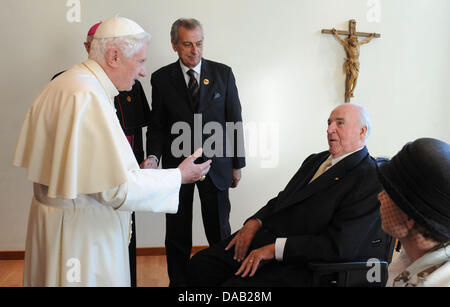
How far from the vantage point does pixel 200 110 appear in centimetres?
336

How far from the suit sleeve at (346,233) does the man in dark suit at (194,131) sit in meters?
1.20

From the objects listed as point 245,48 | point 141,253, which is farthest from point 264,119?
point 141,253

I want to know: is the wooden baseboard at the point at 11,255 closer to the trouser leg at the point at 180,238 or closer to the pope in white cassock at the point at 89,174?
the trouser leg at the point at 180,238

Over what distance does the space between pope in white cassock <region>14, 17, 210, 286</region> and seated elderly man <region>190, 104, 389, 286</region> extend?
2.03 ft

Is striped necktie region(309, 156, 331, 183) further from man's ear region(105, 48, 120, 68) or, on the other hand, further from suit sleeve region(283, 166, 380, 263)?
man's ear region(105, 48, 120, 68)

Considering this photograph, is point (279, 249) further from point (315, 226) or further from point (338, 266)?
point (338, 266)

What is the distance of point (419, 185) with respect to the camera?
1.41 meters

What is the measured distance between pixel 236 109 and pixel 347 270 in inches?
67.7

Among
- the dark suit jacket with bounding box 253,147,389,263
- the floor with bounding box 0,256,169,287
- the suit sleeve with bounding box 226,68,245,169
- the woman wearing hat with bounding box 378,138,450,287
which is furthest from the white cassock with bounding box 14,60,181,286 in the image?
the floor with bounding box 0,256,169,287

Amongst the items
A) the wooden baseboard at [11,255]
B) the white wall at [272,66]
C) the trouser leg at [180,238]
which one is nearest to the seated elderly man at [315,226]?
the trouser leg at [180,238]

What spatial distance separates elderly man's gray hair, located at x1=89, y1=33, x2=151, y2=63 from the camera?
2.01 meters

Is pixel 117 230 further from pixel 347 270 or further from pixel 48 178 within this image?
pixel 347 270

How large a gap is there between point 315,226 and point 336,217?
0.13 meters

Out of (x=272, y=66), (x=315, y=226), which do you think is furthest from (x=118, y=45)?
(x=272, y=66)
